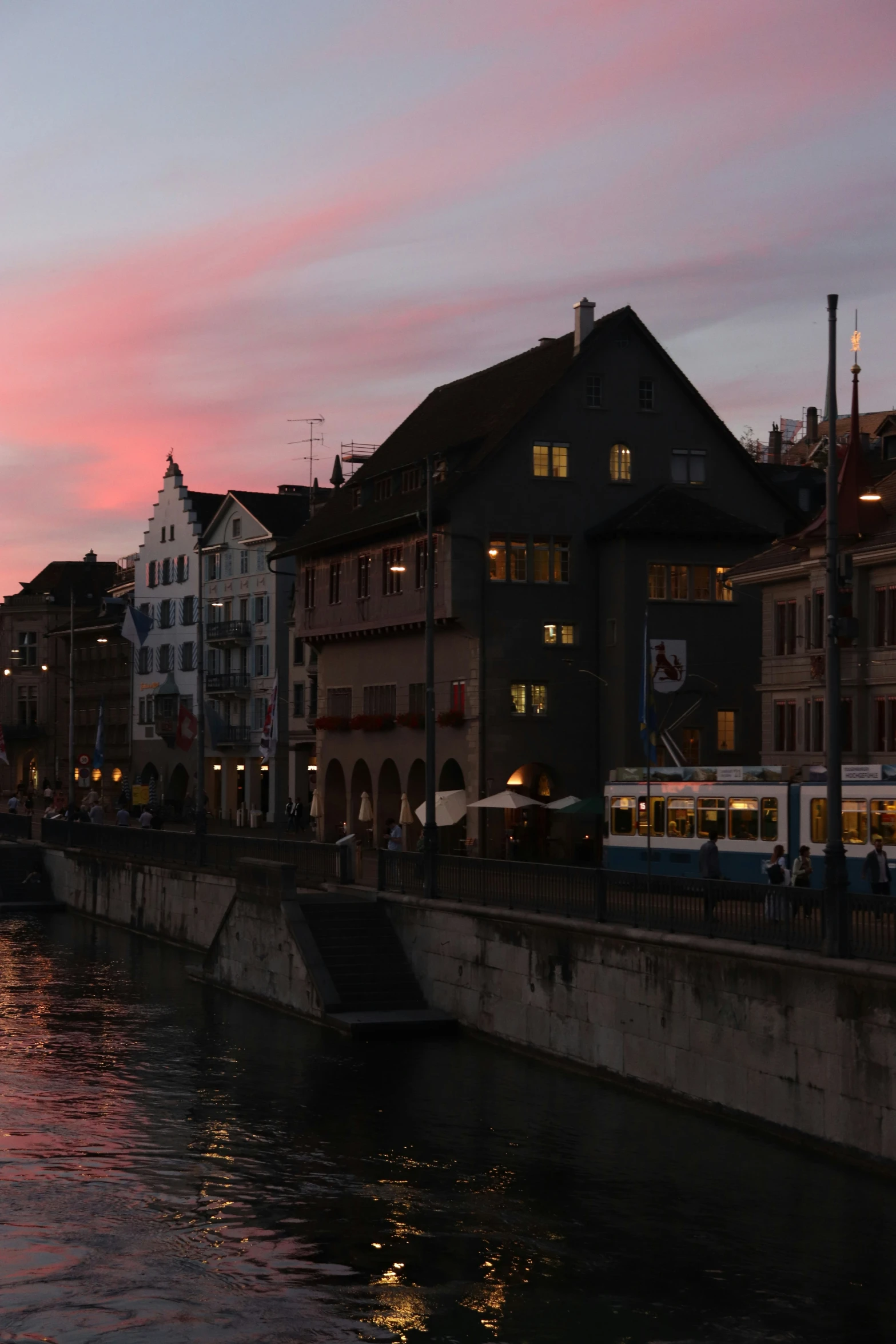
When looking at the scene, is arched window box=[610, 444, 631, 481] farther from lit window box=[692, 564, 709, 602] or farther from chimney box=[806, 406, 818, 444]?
chimney box=[806, 406, 818, 444]

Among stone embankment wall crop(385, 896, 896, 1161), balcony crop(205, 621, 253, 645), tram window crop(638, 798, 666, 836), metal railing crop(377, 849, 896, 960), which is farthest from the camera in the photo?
balcony crop(205, 621, 253, 645)

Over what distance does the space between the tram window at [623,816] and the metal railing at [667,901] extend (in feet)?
36.0

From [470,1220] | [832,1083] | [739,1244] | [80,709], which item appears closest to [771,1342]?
[739,1244]

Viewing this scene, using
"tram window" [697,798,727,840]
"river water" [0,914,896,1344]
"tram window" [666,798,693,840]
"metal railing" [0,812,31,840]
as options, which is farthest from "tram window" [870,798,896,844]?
"metal railing" [0,812,31,840]

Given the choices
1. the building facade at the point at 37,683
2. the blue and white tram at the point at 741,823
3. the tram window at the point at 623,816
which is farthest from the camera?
the building facade at the point at 37,683

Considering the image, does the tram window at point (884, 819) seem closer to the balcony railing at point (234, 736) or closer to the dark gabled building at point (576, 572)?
the dark gabled building at point (576, 572)

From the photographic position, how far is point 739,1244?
21469 mm

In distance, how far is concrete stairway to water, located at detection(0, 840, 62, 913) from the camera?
73.6 metres

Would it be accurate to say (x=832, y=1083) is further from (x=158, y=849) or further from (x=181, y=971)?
(x=158, y=849)

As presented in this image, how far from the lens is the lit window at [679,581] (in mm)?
65500

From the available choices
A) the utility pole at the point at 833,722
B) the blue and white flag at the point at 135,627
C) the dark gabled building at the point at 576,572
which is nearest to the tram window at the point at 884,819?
the utility pole at the point at 833,722

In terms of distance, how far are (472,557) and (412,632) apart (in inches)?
200

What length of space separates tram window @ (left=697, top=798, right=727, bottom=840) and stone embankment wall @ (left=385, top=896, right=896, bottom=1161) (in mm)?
10214

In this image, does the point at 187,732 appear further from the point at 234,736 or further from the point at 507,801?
the point at 234,736
